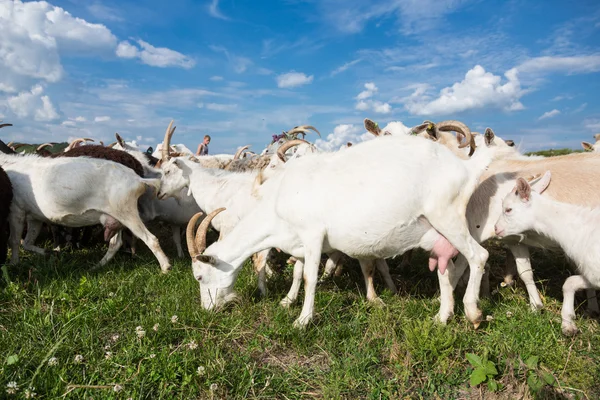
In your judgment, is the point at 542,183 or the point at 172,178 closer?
the point at 542,183

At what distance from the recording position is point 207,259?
4.55 metres

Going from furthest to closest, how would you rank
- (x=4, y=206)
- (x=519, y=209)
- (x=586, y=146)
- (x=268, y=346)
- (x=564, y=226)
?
(x=586, y=146) → (x=4, y=206) → (x=519, y=209) → (x=564, y=226) → (x=268, y=346)

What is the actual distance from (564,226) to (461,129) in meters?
2.61

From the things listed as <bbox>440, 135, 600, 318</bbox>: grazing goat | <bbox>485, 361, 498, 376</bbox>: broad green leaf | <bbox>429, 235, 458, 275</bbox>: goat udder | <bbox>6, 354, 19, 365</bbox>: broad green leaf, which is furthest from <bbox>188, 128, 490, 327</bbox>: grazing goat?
<bbox>6, 354, 19, 365</bbox>: broad green leaf

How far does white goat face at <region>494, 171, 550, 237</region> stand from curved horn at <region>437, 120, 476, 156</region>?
5.70 ft

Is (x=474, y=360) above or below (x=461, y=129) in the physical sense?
Result: below

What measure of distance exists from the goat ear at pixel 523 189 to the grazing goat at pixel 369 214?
0.46 m

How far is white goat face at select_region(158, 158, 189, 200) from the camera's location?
23.6 feet

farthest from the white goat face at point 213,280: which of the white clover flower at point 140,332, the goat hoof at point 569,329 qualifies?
the goat hoof at point 569,329

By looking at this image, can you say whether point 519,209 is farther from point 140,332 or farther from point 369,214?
point 140,332

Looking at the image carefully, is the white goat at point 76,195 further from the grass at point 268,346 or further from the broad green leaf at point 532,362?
the broad green leaf at point 532,362

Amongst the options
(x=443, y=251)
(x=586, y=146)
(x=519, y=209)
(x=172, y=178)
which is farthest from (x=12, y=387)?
(x=586, y=146)

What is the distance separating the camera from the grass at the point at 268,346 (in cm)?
334

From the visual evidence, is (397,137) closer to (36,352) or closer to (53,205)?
(36,352)
